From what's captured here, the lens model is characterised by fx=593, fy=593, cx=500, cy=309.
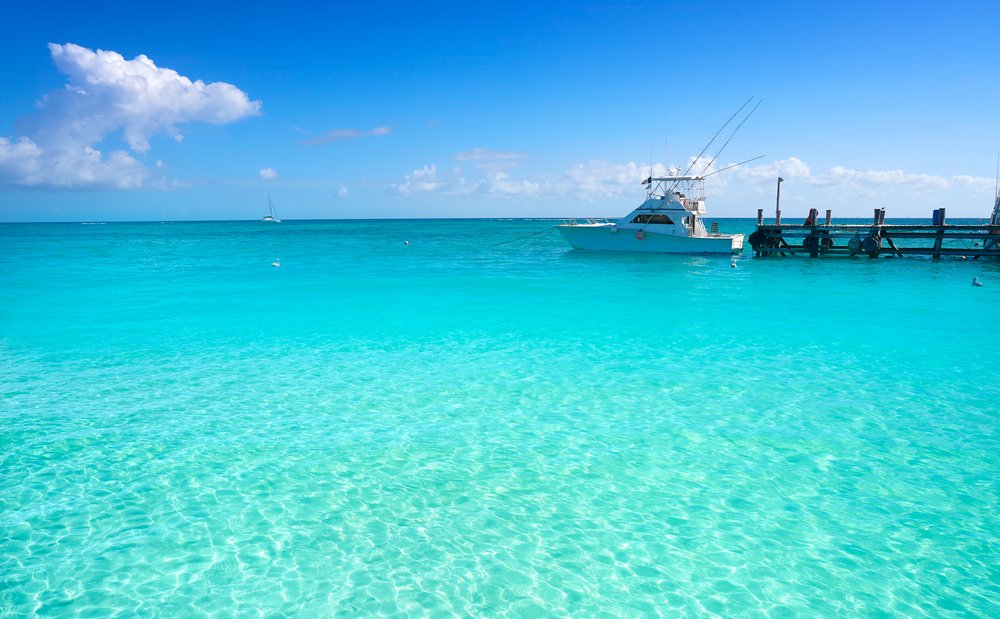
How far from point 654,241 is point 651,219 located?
4.74 feet

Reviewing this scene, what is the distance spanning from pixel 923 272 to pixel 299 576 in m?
36.7

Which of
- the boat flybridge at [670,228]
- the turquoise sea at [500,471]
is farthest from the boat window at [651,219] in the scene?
the turquoise sea at [500,471]

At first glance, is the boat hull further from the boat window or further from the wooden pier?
the wooden pier

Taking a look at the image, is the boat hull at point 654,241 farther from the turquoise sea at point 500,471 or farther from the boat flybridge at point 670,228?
the turquoise sea at point 500,471

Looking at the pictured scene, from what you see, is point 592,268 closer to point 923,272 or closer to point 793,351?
point 923,272

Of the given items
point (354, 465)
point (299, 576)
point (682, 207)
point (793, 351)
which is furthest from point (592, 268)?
point (299, 576)

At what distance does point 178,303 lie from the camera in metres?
21.8

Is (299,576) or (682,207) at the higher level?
(682,207)

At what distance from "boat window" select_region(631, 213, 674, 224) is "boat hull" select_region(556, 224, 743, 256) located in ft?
2.33

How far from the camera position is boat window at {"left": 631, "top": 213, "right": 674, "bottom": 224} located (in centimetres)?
3822

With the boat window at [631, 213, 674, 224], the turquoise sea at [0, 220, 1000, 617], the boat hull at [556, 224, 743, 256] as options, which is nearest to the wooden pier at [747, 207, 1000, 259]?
the boat hull at [556, 224, 743, 256]

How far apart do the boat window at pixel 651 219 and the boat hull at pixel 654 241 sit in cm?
71

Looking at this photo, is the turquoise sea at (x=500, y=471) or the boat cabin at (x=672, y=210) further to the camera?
the boat cabin at (x=672, y=210)

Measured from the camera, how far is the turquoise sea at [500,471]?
5156 millimetres
